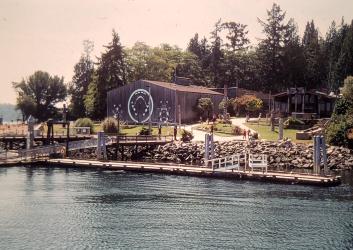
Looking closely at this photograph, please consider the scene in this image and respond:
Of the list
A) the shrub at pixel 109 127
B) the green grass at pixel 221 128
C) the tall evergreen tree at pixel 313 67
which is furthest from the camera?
the tall evergreen tree at pixel 313 67

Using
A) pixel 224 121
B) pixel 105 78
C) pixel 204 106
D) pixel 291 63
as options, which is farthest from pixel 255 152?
pixel 291 63

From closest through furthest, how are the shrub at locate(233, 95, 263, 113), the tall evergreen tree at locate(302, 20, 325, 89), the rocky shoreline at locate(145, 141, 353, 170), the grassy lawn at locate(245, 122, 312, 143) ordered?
1. the rocky shoreline at locate(145, 141, 353, 170)
2. the grassy lawn at locate(245, 122, 312, 143)
3. the shrub at locate(233, 95, 263, 113)
4. the tall evergreen tree at locate(302, 20, 325, 89)

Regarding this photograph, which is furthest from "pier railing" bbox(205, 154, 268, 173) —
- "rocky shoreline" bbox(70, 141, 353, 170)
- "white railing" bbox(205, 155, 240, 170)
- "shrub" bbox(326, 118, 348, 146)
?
"shrub" bbox(326, 118, 348, 146)

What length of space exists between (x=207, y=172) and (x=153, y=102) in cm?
3753

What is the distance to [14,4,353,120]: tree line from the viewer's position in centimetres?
10081

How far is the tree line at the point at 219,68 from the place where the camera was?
101 metres

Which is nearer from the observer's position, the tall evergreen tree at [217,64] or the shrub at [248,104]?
the shrub at [248,104]

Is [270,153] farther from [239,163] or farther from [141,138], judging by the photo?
[141,138]

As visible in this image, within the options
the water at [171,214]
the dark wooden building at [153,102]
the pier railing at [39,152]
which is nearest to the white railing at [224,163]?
the water at [171,214]

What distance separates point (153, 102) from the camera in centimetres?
8188

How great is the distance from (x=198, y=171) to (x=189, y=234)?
1949 centimetres

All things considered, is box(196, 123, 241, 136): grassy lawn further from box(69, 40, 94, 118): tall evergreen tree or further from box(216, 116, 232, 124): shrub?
box(69, 40, 94, 118): tall evergreen tree

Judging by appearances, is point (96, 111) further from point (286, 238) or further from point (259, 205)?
point (286, 238)

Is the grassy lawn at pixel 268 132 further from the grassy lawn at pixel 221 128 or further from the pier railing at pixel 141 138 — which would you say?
the pier railing at pixel 141 138
